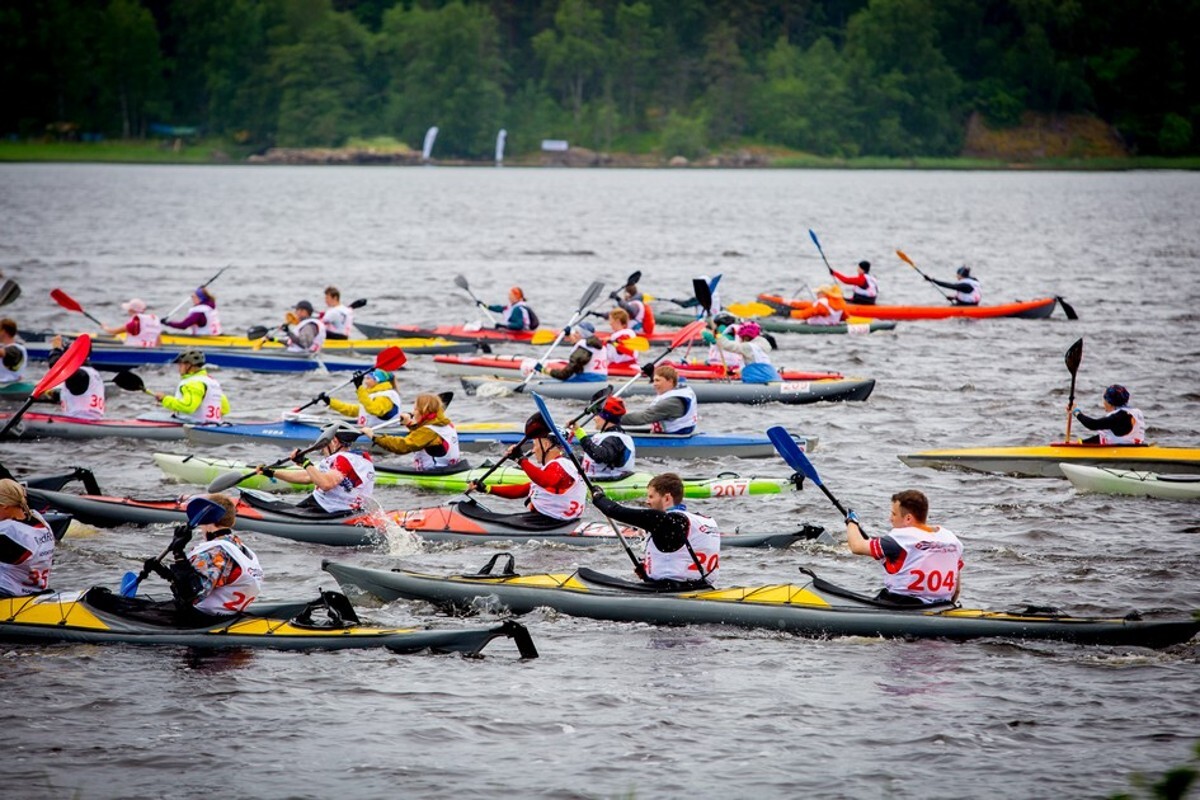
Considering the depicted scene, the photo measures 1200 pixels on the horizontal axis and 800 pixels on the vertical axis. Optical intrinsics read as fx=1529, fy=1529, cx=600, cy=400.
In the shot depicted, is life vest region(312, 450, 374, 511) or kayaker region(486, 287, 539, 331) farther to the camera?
kayaker region(486, 287, 539, 331)

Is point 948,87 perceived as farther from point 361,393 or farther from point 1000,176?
point 361,393

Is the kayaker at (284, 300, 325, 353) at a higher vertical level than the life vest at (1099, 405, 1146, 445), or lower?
lower

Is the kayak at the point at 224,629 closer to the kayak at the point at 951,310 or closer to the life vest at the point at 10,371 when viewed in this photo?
the life vest at the point at 10,371

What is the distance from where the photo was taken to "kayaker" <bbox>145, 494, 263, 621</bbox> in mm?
11812

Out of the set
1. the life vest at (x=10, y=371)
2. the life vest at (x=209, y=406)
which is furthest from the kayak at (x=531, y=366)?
the life vest at (x=10, y=371)

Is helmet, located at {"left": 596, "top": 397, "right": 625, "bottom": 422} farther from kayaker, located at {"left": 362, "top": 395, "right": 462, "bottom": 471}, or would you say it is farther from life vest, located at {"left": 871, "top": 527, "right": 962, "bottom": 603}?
life vest, located at {"left": 871, "top": 527, "right": 962, "bottom": 603}

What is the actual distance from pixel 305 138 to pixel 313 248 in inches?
3888

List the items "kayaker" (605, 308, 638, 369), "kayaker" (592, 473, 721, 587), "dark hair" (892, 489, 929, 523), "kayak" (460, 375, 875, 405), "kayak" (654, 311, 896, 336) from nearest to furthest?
"dark hair" (892, 489, 929, 523) < "kayaker" (592, 473, 721, 587) < "kayaker" (605, 308, 638, 369) < "kayak" (460, 375, 875, 405) < "kayak" (654, 311, 896, 336)

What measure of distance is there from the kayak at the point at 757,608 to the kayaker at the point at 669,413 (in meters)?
5.64

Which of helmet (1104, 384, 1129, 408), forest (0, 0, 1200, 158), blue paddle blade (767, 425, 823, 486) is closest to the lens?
blue paddle blade (767, 425, 823, 486)

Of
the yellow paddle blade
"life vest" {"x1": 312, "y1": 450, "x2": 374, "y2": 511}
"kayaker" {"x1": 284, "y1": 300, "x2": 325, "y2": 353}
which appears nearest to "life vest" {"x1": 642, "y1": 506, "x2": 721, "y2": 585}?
"life vest" {"x1": 312, "y1": 450, "x2": 374, "y2": 511}

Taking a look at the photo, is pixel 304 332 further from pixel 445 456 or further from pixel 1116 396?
pixel 1116 396

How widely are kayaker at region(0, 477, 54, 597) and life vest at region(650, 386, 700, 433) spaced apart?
886cm

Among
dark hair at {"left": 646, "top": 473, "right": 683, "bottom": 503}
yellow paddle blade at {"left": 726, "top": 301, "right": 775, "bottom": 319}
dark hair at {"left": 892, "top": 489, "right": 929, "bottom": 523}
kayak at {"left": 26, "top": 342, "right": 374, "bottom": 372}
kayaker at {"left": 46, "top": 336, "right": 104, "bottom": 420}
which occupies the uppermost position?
dark hair at {"left": 892, "top": 489, "right": 929, "bottom": 523}
